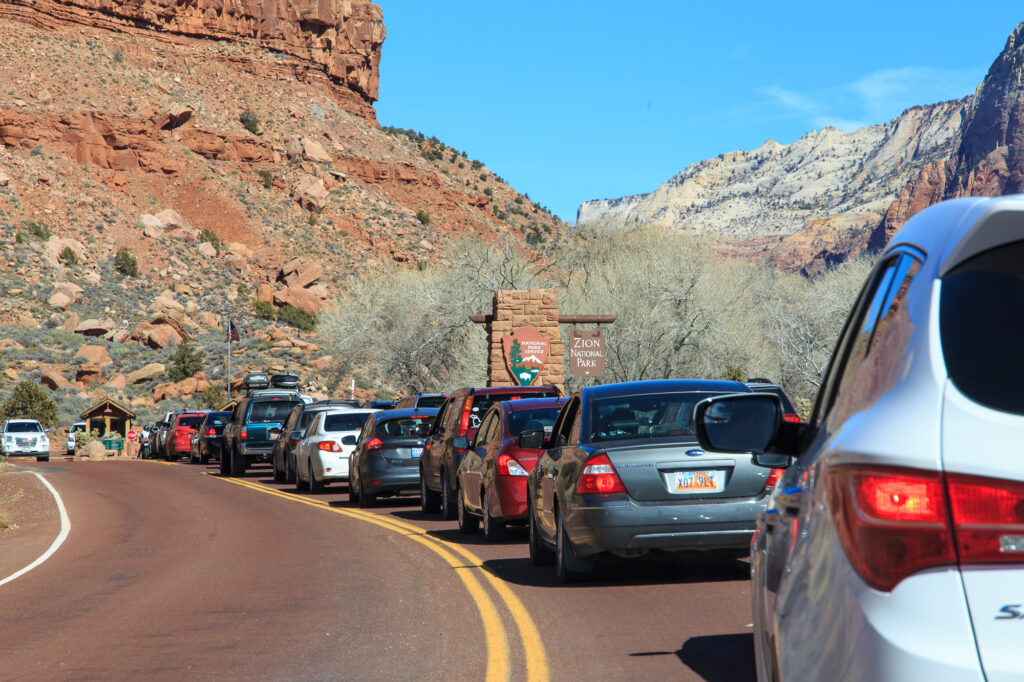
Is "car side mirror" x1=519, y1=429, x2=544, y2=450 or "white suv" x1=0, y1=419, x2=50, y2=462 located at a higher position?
"car side mirror" x1=519, y1=429, x2=544, y2=450

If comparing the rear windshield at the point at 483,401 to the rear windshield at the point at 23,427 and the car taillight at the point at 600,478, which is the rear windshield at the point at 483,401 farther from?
the rear windshield at the point at 23,427

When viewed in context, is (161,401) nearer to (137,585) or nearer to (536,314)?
(536,314)

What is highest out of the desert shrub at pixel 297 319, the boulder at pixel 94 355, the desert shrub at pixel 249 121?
the desert shrub at pixel 249 121

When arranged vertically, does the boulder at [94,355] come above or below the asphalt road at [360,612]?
above

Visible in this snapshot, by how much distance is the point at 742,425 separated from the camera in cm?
402

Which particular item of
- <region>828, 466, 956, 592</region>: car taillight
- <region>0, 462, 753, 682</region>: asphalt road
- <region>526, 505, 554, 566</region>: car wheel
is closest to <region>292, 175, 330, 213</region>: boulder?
<region>0, 462, 753, 682</region>: asphalt road

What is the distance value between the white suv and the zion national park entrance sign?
927 inches

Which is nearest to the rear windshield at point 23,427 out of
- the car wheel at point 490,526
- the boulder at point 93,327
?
the boulder at point 93,327

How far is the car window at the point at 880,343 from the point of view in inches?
107

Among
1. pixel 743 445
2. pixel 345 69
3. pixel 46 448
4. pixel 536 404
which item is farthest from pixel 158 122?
pixel 743 445

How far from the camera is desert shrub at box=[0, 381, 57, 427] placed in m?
61.5

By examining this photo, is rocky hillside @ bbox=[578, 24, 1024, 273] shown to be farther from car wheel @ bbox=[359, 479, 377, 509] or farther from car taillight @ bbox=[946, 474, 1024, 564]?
car taillight @ bbox=[946, 474, 1024, 564]

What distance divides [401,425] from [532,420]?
6580 mm

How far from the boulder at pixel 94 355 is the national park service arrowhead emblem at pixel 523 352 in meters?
44.2
